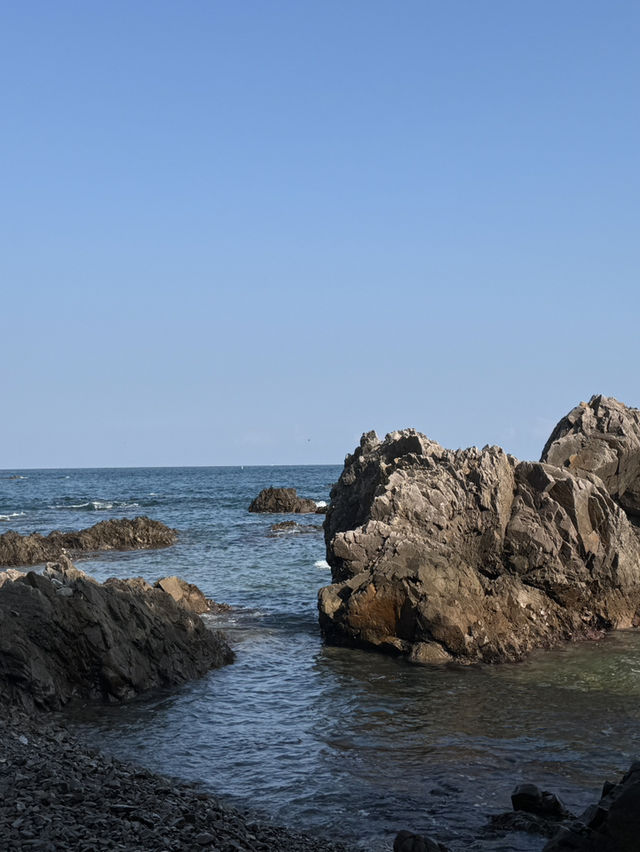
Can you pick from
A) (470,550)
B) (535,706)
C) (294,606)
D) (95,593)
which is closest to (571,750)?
(535,706)

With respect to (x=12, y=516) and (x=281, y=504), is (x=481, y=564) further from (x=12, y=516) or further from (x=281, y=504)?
(x=12, y=516)

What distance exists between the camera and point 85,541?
4784 cm

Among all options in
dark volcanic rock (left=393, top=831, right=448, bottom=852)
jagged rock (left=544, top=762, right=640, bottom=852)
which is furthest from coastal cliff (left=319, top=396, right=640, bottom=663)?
jagged rock (left=544, top=762, right=640, bottom=852)

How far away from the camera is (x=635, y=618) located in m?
25.2

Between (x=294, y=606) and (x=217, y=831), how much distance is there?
19305 mm

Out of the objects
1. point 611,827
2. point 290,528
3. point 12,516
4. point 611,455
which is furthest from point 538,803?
point 12,516

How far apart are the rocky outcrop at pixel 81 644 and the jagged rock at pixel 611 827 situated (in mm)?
11874

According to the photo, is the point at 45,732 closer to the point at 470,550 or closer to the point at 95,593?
the point at 95,593

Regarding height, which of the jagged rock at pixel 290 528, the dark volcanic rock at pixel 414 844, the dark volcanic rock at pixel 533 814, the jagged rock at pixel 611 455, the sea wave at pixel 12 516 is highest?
the jagged rock at pixel 611 455

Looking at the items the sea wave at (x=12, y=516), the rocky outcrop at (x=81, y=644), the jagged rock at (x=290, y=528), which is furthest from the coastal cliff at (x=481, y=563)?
the sea wave at (x=12, y=516)

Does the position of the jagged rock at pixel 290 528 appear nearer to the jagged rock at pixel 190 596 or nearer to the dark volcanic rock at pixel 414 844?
the jagged rock at pixel 190 596

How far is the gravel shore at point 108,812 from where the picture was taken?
9500 mm

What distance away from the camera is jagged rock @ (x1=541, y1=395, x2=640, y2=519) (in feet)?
95.2

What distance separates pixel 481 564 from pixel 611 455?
8165 millimetres
